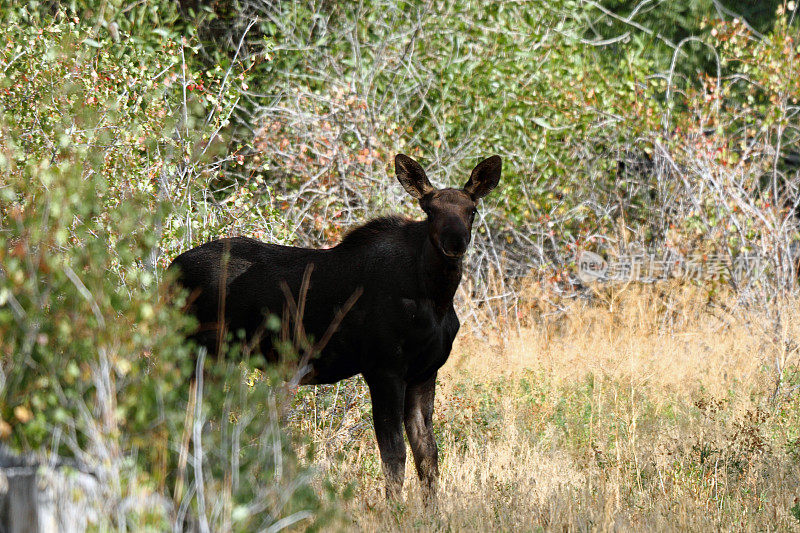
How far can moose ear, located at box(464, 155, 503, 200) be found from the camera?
6.92 m

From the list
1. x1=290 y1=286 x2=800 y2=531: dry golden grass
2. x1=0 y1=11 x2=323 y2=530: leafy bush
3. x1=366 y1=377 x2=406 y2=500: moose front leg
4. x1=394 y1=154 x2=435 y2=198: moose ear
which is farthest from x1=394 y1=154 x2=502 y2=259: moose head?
x1=0 y1=11 x2=323 y2=530: leafy bush

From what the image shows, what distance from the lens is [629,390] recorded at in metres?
9.08

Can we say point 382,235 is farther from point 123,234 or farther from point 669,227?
point 669,227

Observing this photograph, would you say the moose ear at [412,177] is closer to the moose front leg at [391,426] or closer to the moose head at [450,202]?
the moose head at [450,202]

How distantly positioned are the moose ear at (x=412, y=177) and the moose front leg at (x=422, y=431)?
1.39 meters

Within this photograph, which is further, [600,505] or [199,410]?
[600,505]

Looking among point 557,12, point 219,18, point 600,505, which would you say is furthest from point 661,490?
point 219,18

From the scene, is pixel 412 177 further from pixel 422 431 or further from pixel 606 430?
pixel 606 430

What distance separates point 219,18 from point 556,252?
6433 mm

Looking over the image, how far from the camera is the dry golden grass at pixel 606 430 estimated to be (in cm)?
600

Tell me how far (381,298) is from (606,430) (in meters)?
2.63

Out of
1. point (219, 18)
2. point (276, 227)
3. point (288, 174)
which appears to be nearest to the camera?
point (276, 227)

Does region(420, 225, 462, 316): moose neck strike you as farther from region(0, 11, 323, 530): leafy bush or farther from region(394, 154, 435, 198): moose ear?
region(0, 11, 323, 530): leafy bush

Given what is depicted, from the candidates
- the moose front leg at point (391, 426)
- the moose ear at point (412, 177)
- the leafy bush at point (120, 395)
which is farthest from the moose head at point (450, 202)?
the leafy bush at point (120, 395)
